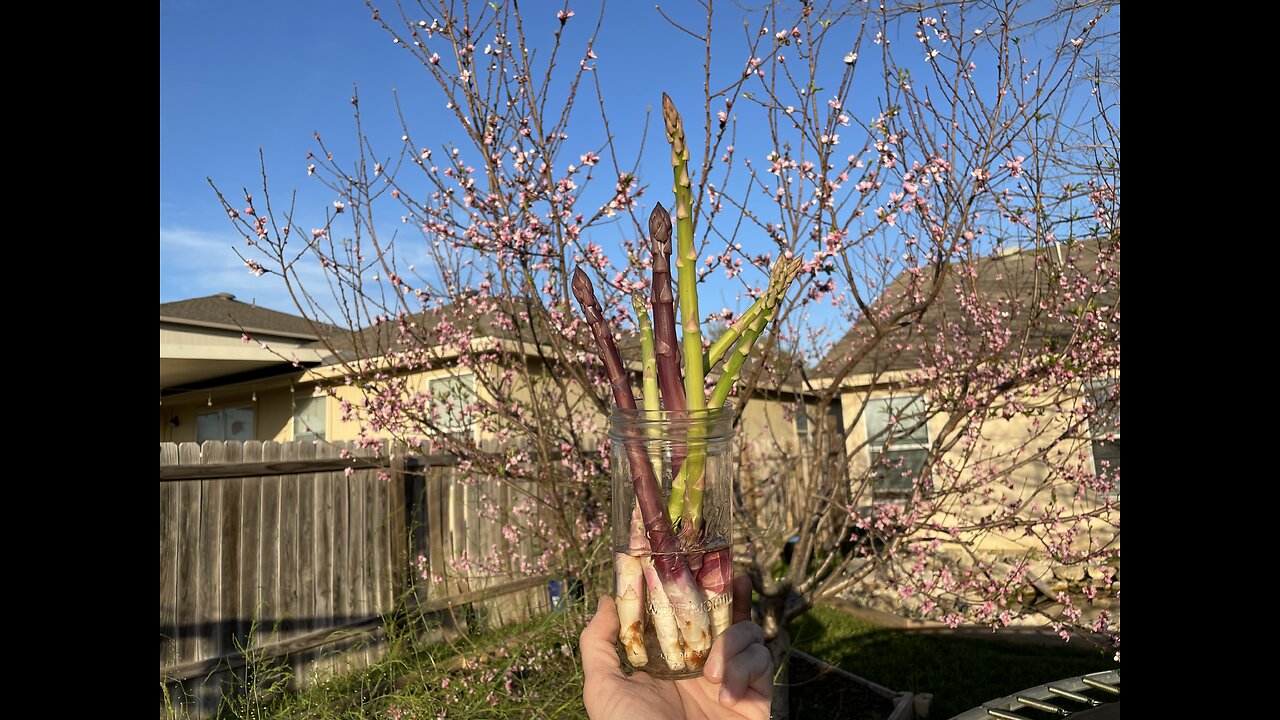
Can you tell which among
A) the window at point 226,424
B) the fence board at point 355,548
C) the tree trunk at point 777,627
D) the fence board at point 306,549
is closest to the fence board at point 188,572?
the fence board at point 306,549

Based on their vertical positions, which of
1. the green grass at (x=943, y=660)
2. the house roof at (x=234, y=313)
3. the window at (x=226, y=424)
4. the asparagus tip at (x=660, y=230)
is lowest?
the green grass at (x=943, y=660)

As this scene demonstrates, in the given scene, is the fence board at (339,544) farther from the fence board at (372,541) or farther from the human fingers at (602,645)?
the human fingers at (602,645)

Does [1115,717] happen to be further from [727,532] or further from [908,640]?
[908,640]

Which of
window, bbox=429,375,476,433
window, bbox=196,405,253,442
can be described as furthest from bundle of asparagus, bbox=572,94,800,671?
window, bbox=196,405,253,442

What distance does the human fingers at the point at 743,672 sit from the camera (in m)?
1.32

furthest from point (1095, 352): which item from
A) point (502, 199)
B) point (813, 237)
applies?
point (502, 199)

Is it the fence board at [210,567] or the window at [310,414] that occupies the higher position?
the window at [310,414]

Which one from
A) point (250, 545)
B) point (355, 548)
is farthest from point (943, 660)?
point (250, 545)

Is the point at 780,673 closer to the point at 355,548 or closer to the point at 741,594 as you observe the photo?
the point at 741,594

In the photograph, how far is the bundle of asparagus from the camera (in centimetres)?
128

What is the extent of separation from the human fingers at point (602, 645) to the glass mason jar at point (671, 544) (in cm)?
7

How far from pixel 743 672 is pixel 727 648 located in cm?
5
